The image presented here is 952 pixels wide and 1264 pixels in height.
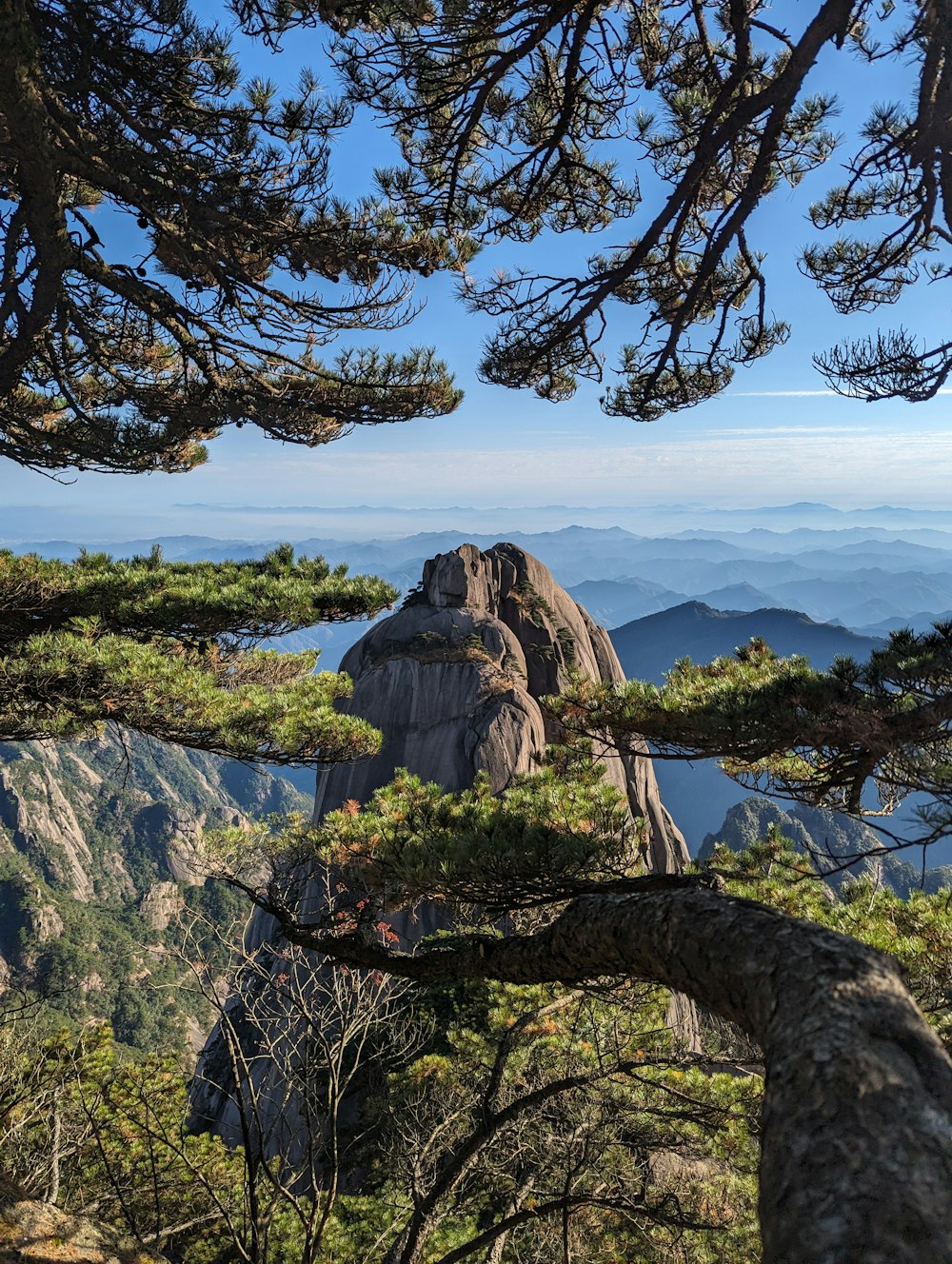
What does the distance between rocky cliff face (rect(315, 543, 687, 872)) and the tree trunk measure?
17.4 metres

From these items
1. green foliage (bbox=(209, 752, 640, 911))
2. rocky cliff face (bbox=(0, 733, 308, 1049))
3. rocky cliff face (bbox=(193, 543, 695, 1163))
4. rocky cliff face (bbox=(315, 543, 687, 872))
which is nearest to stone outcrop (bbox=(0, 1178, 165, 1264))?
green foliage (bbox=(209, 752, 640, 911))

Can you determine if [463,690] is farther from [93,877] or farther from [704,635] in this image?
[704,635]

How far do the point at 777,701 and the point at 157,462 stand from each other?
7.24 m

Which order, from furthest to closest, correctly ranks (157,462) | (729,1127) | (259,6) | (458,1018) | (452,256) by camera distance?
(458,1018), (157,462), (452,256), (729,1127), (259,6)

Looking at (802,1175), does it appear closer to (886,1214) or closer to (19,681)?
(886,1214)

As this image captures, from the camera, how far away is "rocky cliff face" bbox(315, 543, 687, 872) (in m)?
20.8

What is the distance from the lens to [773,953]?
1623mm

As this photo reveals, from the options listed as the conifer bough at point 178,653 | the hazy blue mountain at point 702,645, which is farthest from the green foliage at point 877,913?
the hazy blue mountain at point 702,645

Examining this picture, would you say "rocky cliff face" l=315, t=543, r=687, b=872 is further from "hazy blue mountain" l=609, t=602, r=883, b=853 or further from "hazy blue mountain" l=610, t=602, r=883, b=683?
"hazy blue mountain" l=610, t=602, r=883, b=683

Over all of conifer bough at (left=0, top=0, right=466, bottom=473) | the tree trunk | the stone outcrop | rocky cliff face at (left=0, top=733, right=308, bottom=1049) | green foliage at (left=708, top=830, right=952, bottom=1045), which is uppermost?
conifer bough at (left=0, top=0, right=466, bottom=473)

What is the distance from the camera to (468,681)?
21.7 m

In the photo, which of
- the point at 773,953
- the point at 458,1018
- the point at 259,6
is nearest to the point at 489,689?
the point at 458,1018

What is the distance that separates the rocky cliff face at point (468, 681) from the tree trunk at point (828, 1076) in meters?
17.4

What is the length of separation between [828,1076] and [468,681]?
2049 cm
